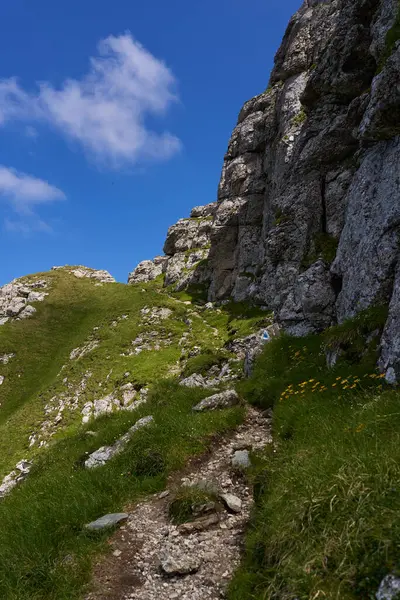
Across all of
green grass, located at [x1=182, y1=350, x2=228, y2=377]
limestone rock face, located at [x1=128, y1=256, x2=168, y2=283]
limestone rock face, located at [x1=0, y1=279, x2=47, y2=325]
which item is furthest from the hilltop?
limestone rock face, located at [x1=128, y1=256, x2=168, y2=283]

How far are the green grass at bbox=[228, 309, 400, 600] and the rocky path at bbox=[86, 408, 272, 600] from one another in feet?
1.83

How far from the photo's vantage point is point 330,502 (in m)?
5.36

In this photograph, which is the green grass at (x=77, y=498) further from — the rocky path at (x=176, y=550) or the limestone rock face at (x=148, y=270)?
the limestone rock face at (x=148, y=270)

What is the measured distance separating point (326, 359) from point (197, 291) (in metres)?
57.6

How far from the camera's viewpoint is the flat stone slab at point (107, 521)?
26.8 feet

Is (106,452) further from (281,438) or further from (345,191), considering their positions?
(345,191)

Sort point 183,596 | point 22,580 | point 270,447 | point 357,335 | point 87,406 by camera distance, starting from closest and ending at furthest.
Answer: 1. point 183,596
2. point 22,580
3. point 270,447
4. point 357,335
5. point 87,406

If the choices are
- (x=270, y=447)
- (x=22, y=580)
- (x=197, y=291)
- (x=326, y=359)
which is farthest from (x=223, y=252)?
(x=22, y=580)

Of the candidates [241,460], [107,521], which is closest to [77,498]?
[107,521]

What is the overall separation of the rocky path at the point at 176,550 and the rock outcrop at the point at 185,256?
63.7m

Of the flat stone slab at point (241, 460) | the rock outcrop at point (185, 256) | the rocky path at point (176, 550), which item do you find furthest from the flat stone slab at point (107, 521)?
the rock outcrop at point (185, 256)

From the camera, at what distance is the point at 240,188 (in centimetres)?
6450

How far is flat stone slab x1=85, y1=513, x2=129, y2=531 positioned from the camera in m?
8.16

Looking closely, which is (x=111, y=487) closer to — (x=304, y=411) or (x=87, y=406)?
(x=304, y=411)
